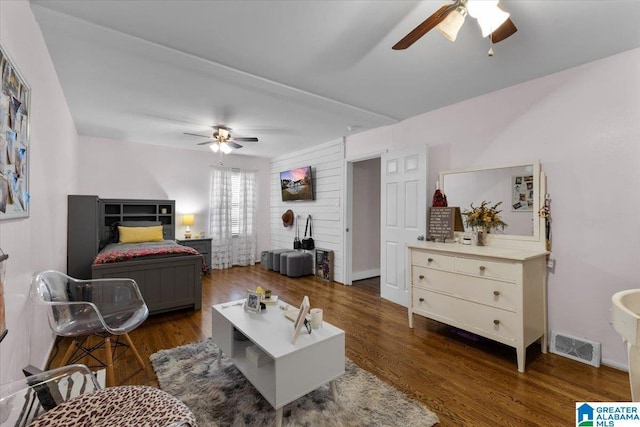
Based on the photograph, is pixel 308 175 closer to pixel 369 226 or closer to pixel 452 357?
pixel 369 226

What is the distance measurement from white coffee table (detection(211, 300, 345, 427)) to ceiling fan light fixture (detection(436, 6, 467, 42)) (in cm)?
195

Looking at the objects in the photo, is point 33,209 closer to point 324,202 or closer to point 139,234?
Result: point 139,234

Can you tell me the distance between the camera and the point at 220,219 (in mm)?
6199

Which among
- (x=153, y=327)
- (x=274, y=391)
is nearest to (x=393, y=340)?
(x=274, y=391)

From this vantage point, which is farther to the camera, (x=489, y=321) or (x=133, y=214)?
(x=133, y=214)

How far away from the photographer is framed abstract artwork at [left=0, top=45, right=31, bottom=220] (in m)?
1.30

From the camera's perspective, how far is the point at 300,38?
211 centimetres

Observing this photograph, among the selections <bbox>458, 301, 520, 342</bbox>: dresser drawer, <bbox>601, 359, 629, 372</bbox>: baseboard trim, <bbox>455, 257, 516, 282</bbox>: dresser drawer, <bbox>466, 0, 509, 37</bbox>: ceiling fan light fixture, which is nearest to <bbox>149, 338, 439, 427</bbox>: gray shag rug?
<bbox>458, 301, 520, 342</bbox>: dresser drawer

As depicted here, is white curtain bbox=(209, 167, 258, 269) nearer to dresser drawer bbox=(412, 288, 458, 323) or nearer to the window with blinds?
the window with blinds

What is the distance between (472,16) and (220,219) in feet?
18.7

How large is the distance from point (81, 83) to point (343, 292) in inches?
160

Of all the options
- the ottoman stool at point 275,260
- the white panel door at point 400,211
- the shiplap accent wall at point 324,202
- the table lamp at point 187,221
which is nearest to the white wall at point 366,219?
the shiplap accent wall at point 324,202

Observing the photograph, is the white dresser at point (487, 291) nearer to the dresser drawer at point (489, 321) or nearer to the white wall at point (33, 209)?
the dresser drawer at point (489, 321)

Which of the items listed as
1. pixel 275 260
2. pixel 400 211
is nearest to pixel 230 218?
pixel 275 260
